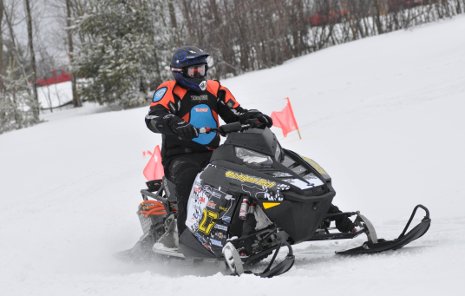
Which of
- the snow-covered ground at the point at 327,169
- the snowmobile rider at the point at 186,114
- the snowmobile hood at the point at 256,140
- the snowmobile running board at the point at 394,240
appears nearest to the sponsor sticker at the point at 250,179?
the snowmobile hood at the point at 256,140

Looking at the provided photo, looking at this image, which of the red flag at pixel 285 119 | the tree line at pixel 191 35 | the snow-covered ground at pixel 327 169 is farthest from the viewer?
the tree line at pixel 191 35

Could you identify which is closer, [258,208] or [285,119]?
[258,208]

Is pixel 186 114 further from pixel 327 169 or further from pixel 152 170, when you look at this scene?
pixel 327 169

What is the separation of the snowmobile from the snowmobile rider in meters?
0.22

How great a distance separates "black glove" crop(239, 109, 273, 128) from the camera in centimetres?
452

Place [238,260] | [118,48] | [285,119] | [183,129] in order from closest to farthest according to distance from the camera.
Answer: [238,260], [183,129], [285,119], [118,48]

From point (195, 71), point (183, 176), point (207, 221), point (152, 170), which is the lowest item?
point (152, 170)

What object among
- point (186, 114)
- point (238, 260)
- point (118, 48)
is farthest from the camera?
point (118, 48)

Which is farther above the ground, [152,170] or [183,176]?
[183,176]

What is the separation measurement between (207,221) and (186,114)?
3.29ft

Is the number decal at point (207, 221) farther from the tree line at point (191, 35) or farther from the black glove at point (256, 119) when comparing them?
the tree line at point (191, 35)

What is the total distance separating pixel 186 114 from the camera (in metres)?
5.05

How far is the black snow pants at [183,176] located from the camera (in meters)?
4.89

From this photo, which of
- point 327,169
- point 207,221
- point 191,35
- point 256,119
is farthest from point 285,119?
point 191,35
